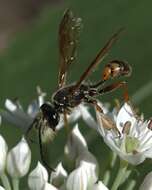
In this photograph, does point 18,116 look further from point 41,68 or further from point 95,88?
point 41,68

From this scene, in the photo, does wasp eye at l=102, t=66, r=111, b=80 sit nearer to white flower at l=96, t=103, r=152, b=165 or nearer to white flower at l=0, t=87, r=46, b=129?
white flower at l=96, t=103, r=152, b=165

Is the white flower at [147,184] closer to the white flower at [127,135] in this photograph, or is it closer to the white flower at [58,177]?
the white flower at [127,135]

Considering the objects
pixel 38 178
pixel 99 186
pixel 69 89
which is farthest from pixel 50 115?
pixel 99 186

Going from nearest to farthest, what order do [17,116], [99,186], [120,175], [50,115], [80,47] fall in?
[99,186] → [120,175] → [50,115] → [17,116] → [80,47]

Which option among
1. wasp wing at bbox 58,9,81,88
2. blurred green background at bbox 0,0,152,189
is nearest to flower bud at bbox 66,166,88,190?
wasp wing at bbox 58,9,81,88

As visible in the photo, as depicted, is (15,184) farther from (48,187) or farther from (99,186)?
(99,186)

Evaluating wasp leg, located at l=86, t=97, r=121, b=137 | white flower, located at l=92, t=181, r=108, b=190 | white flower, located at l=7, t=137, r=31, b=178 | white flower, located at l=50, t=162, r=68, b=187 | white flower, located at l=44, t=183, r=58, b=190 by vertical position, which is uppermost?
white flower, located at l=7, t=137, r=31, b=178
